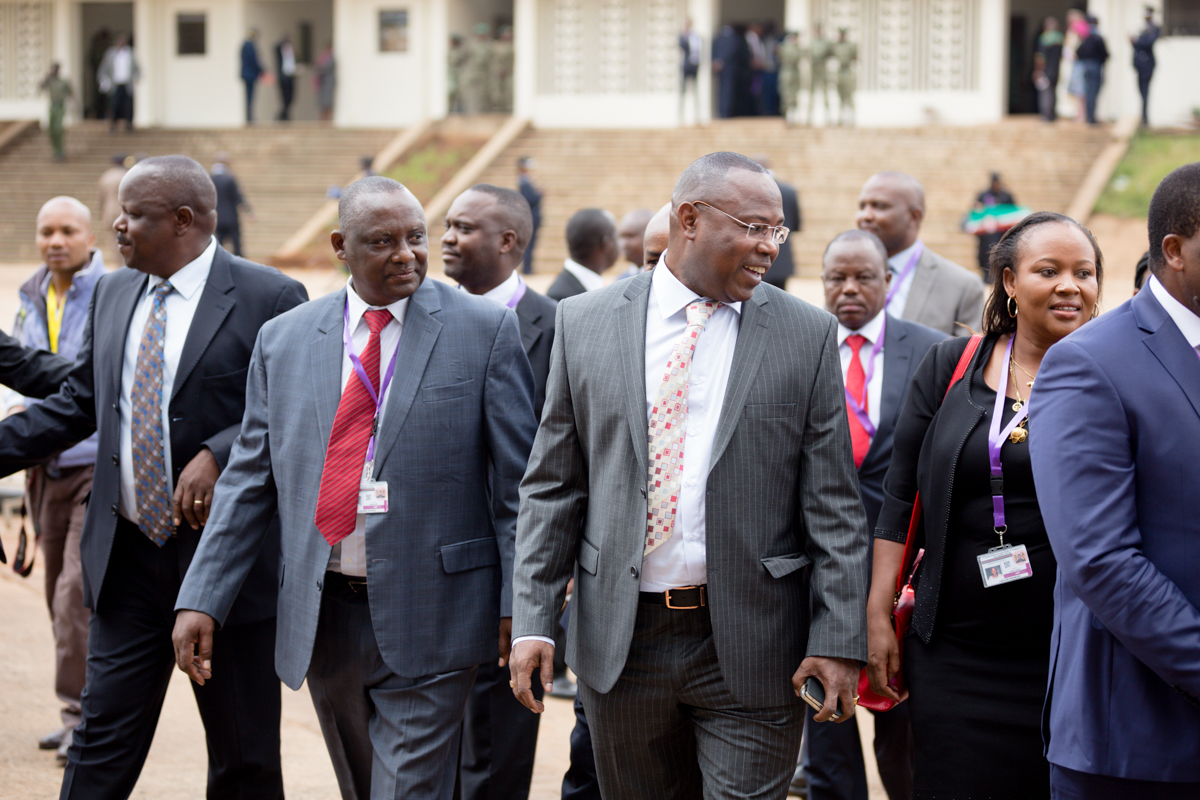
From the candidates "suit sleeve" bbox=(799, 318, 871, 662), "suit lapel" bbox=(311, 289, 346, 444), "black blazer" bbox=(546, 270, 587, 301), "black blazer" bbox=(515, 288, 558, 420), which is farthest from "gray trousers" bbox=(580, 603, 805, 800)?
"black blazer" bbox=(546, 270, 587, 301)

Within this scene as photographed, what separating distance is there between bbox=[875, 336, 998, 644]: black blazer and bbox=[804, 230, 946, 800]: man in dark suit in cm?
67

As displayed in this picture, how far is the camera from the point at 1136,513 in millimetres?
2541

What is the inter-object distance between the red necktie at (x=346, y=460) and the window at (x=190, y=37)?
1271 inches

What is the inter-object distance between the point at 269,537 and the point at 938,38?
87.0 feet

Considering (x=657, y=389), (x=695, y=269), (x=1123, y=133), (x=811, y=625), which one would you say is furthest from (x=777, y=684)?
(x=1123, y=133)

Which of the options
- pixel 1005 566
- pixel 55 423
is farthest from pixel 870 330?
pixel 55 423

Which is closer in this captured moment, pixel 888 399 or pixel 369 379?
pixel 369 379

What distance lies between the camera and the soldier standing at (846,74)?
86.4 feet

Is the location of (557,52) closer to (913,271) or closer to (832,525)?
(913,271)

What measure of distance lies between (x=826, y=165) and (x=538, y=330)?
19786 mm

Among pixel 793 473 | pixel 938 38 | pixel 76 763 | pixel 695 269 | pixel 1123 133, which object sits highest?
pixel 938 38

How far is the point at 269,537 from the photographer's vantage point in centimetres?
412

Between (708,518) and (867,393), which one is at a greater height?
(867,393)

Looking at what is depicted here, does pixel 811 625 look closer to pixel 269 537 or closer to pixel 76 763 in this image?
pixel 269 537
